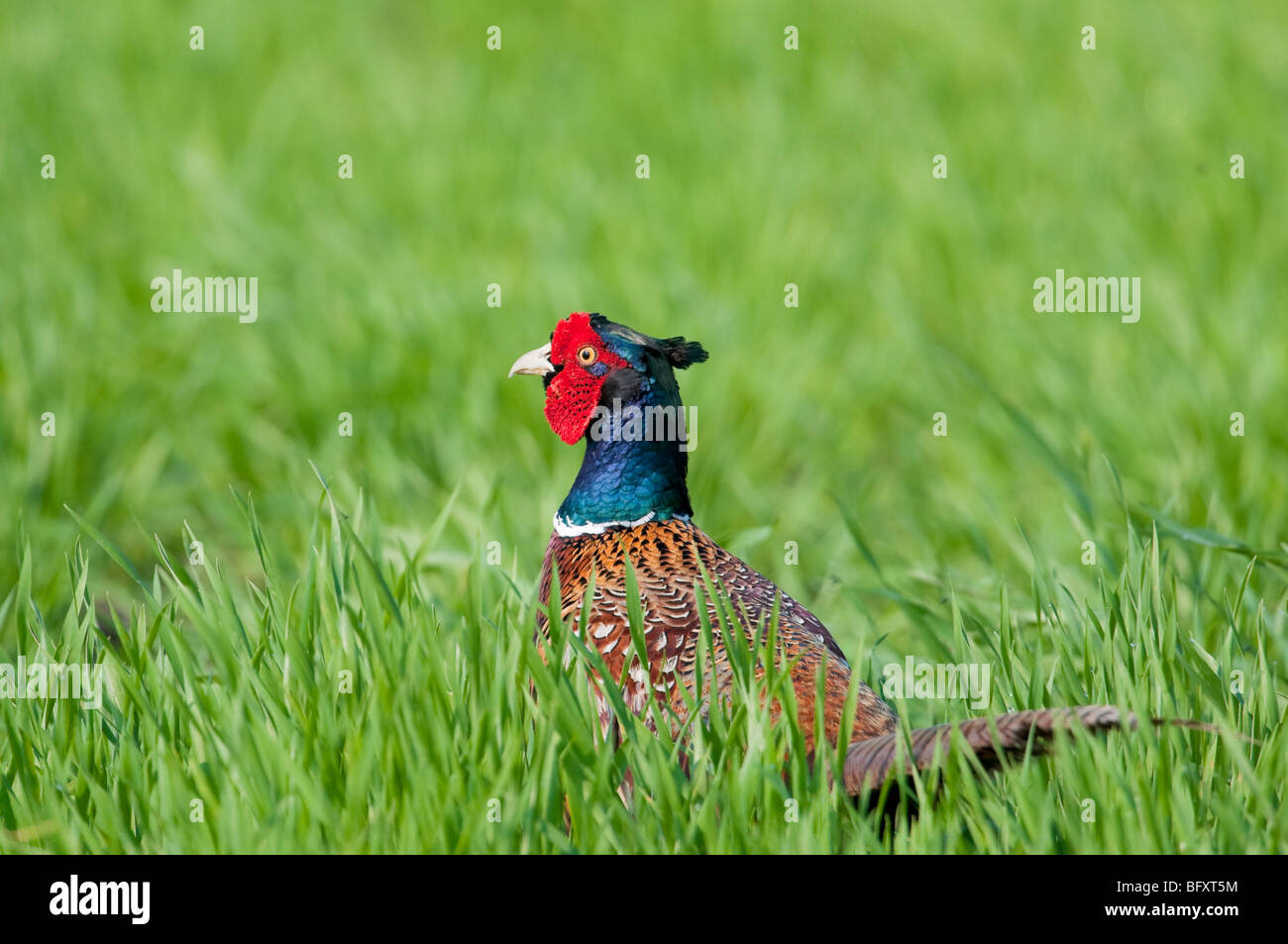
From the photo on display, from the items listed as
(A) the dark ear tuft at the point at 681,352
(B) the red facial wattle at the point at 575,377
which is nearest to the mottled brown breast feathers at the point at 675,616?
(B) the red facial wattle at the point at 575,377

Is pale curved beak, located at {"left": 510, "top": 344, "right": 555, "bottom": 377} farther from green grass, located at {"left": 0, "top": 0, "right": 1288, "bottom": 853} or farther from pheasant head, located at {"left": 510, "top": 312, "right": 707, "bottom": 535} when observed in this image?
green grass, located at {"left": 0, "top": 0, "right": 1288, "bottom": 853}

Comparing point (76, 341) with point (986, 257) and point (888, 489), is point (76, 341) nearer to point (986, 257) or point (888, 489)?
point (888, 489)

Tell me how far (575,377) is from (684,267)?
2586 millimetres

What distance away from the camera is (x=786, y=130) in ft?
21.1

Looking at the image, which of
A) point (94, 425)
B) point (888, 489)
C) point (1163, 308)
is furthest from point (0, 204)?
point (1163, 308)

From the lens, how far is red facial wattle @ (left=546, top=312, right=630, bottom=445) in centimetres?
290

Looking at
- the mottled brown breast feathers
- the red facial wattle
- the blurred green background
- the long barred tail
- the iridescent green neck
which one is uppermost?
the blurred green background

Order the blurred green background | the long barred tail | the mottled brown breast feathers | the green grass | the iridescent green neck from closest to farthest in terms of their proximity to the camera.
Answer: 1. the long barred tail
2. the green grass
3. the mottled brown breast feathers
4. the iridescent green neck
5. the blurred green background

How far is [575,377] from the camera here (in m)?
2.92

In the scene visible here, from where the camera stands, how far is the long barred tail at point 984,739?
2.25m

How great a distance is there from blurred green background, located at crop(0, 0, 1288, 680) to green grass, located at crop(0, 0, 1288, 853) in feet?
0.07

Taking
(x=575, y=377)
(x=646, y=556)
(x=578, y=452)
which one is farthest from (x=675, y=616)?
(x=578, y=452)

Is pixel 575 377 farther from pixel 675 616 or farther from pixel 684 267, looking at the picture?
pixel 684 267

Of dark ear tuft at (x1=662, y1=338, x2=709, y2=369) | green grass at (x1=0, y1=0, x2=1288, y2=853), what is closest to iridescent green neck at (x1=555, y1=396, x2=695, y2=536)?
dark ear tuft at (x1=662, y1=338, x2=709, y2=369)
